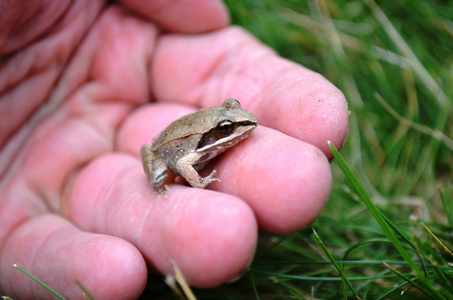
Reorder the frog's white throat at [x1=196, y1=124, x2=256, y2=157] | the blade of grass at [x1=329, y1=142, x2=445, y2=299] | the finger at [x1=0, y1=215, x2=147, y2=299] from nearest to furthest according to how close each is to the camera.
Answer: the blade of grass at [x1=329, y1=142, x2=445, y2=299]
the finger at [x1=0, y1=215, x2=147, y2=299]
the frog's white throat at [x1=196, y1=124, x2=256, y2=157]

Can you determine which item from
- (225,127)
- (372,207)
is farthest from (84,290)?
(372,207)

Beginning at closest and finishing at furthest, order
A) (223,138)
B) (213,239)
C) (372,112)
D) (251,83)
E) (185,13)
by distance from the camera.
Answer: (213,239) < (223,138) < (251,83) < (185,13) < (372,112)

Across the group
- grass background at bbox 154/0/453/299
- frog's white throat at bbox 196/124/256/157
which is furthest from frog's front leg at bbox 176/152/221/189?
grass background at bbox 154/0/453/299

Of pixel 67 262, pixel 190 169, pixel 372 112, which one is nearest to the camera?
pixel 67 262

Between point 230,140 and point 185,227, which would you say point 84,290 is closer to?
point 185,227

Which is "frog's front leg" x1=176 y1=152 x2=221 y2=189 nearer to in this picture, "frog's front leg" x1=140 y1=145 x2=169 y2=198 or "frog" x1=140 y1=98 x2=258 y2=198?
"frog" x1=140 y1=98 x2=258 y2=198

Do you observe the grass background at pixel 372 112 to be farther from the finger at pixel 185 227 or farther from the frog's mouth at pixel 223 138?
the frog's mouth at pixel 223 138
